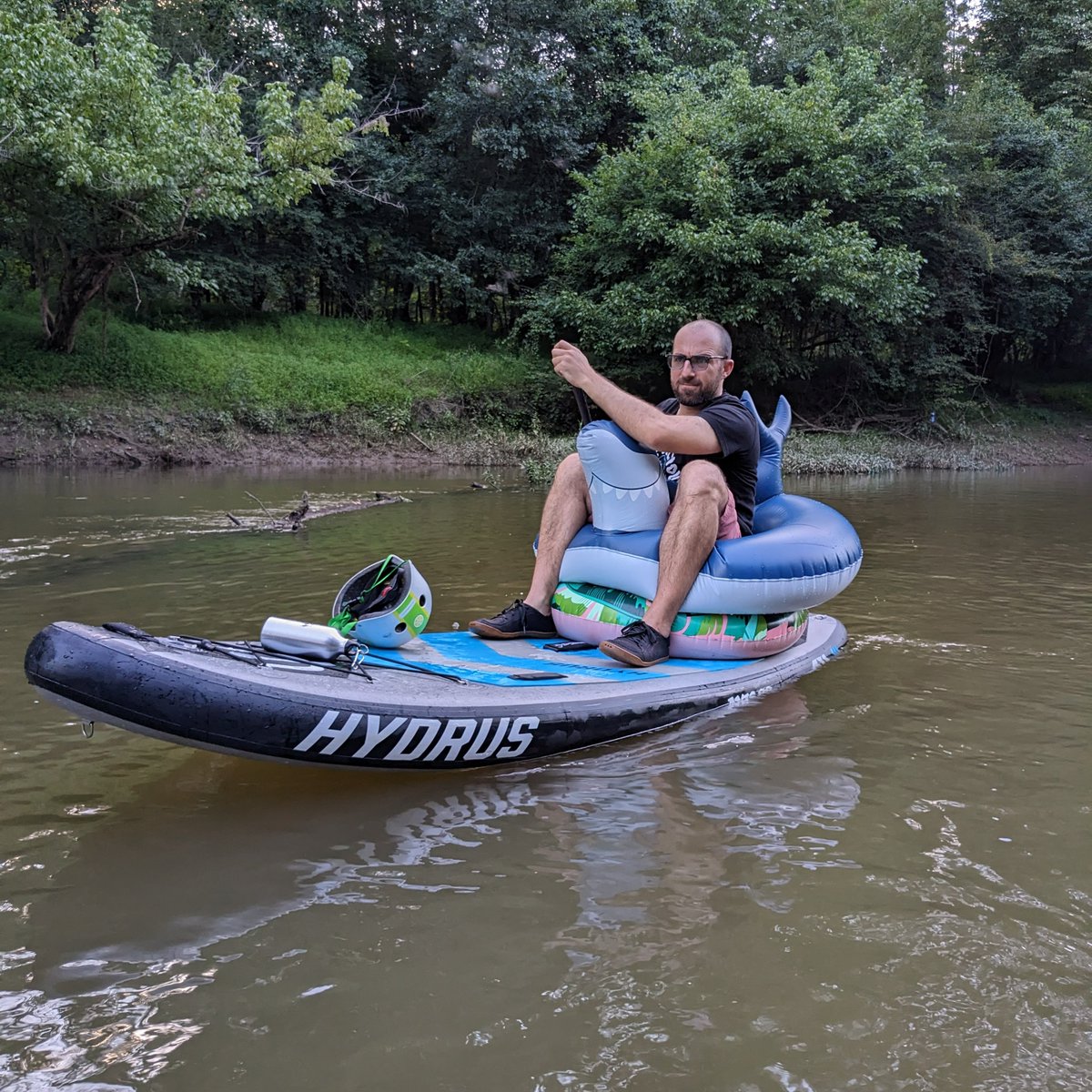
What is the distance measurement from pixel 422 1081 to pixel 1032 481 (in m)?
17.0

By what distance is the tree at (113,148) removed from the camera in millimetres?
12016

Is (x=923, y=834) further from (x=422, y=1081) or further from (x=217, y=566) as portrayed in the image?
(x=217, y=566)

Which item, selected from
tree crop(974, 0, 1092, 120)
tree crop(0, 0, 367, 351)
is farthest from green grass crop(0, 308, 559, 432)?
tree crop(974, 0, 1092, 120)

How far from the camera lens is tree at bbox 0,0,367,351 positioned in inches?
473

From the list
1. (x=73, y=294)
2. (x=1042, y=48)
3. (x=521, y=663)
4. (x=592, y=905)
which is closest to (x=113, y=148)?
(x=73, y=294)

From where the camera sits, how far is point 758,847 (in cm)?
277

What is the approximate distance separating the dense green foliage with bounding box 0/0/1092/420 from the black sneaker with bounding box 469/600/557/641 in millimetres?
12372

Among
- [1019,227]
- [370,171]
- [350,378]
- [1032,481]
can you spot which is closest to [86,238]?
[350,378]

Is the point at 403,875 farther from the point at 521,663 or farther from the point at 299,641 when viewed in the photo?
the point at 521,663

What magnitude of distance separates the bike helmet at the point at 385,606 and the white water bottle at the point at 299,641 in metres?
0.40

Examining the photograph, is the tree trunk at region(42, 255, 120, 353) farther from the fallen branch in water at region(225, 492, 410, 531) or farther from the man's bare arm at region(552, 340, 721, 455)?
the man's bare arm at region(552, 340, 721, 455)

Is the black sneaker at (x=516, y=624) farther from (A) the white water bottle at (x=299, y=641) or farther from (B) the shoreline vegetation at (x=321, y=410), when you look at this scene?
(B) the shoreline vegetation at (x=321, y=410)

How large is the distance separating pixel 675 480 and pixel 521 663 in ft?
3.99

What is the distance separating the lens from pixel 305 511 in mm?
9336
